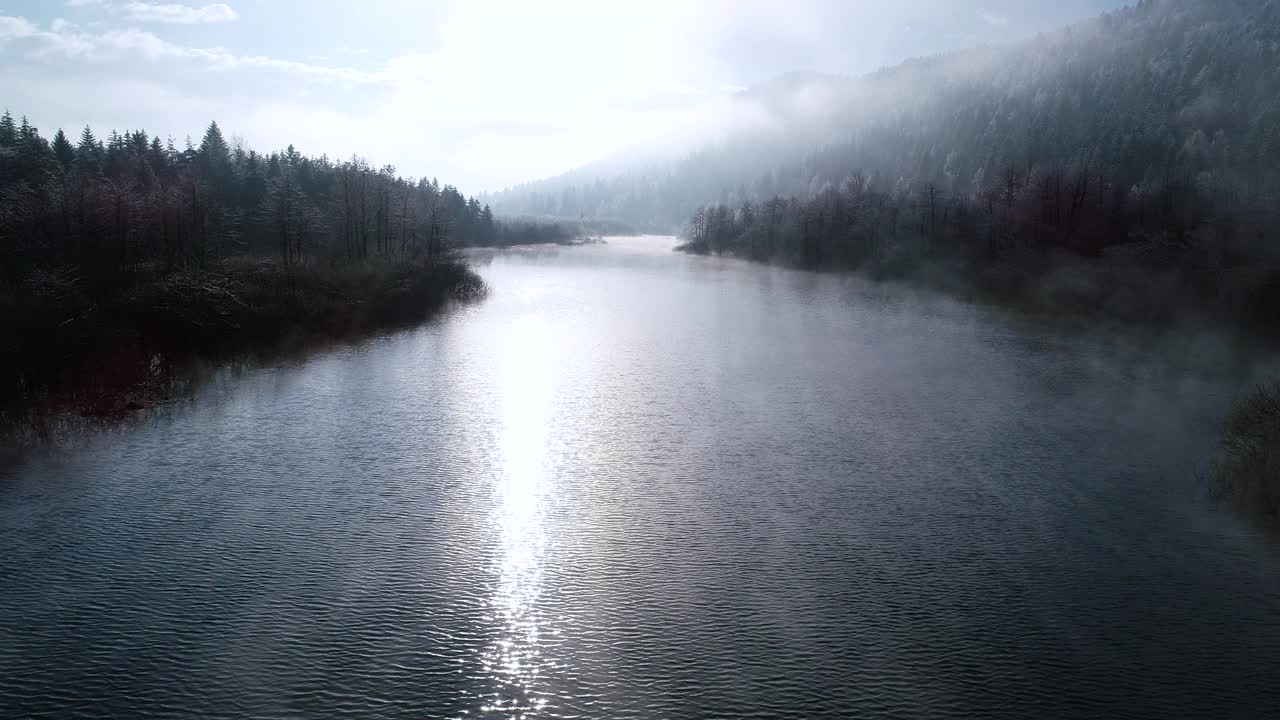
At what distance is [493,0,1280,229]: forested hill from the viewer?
92.9 meters

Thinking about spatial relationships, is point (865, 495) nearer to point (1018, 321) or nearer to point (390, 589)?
point (390, 589)

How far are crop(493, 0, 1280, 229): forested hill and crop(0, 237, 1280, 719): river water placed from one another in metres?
67.4

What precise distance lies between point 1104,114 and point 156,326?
127m

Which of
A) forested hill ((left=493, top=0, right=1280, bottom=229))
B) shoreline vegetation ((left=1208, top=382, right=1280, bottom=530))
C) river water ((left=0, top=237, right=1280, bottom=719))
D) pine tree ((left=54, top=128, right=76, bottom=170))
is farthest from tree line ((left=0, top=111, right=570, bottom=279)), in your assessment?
forested hill ((left=493, top=0, right=1280, bottom=229))

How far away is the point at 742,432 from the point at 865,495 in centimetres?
Result: 484

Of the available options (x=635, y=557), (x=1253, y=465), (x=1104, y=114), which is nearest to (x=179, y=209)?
(x=635, y=557)

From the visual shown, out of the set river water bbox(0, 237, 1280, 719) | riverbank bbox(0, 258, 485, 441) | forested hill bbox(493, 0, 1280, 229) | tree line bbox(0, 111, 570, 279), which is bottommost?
river water bbox(0, 237, 1280, 719)

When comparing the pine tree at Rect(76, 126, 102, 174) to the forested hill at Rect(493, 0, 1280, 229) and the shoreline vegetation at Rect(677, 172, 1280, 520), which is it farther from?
the forested hill at Rect(493, 0, 1280, 229)

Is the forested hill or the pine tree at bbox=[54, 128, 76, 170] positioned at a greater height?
the forested hill

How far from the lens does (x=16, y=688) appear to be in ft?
32.5

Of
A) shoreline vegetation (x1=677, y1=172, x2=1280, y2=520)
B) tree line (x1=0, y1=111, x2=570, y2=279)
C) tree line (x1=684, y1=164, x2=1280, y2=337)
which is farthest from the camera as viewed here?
tree line (x1=684, y1=164, x2=1280, y2=337)

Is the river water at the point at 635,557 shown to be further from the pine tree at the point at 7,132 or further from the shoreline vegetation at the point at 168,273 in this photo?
the pine tree at the point at 7,132

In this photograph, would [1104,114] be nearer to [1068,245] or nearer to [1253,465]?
[1068,245]

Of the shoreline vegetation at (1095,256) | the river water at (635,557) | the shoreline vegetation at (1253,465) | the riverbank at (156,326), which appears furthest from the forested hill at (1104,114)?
the riverbank at (156,326)
